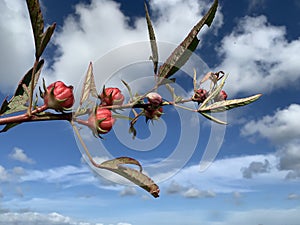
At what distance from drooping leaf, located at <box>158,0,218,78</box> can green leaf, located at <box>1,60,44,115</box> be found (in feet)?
1.61

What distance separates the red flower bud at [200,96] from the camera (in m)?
1.43

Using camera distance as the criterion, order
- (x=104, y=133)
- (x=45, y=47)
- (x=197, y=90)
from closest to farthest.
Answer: (x=45, y=47) → (x=104, y=133) → (x=197, y=90)

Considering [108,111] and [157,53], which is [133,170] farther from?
[157,53]

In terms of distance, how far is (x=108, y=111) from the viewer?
1314mm

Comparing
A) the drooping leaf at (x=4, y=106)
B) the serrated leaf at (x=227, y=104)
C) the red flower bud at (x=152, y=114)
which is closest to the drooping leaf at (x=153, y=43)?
the red flower bud at (x=152, y=114)

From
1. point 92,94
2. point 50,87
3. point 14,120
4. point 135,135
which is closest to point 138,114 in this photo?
point 135,135

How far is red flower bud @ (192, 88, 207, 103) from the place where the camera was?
1426 mm

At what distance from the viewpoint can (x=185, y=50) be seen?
1314 millimetres

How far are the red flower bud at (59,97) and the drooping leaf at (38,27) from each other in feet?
0.46

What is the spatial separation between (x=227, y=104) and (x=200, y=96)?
0.35 feet

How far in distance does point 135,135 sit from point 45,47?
48 centimetres

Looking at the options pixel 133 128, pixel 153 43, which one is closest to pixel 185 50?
pixel 153 43

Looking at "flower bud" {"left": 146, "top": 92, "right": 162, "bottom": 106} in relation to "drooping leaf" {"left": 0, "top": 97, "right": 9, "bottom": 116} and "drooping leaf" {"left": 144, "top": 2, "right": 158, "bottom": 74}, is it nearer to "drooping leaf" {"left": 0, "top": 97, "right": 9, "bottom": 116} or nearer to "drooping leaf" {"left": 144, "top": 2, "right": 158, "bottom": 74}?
"drooping leaf" {"left": 144, "top": 2, "right": 158, "bottom": 74}

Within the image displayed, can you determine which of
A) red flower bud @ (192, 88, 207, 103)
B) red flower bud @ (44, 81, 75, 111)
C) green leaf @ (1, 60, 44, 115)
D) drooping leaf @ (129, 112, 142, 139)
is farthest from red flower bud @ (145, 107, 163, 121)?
green leaf @ (1, 60, 44, 115)
